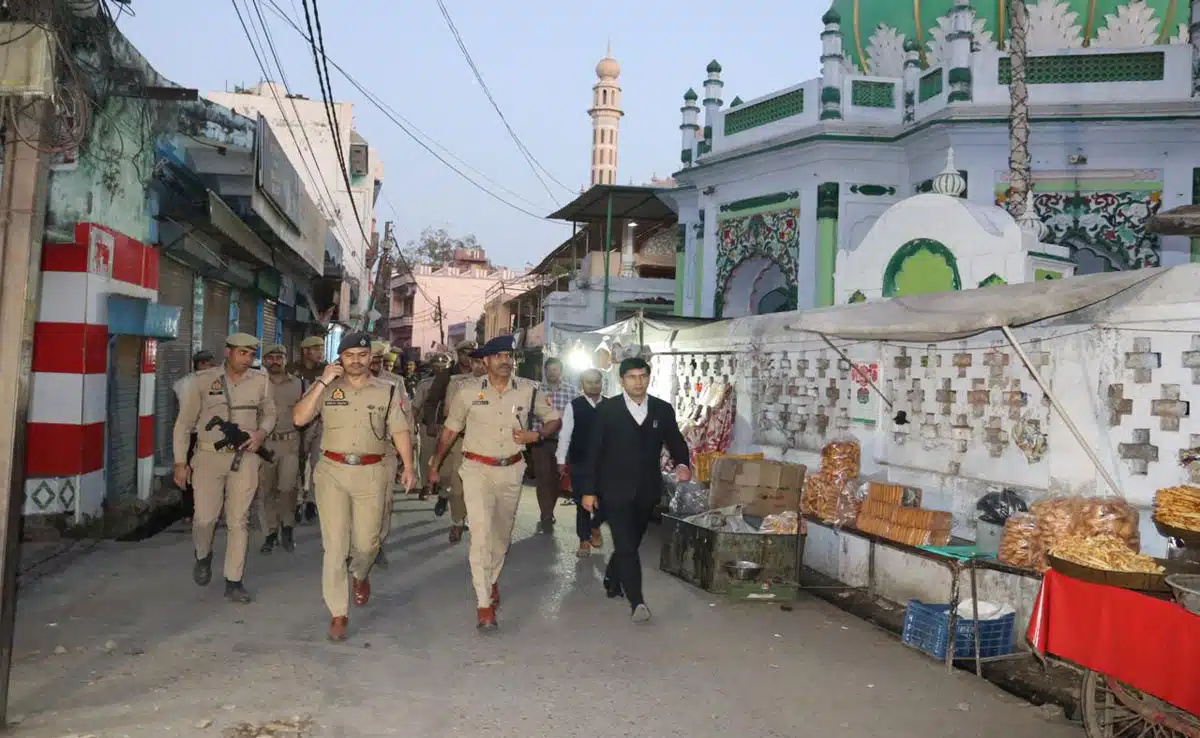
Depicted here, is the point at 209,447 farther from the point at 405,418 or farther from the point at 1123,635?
the point at 1123,635

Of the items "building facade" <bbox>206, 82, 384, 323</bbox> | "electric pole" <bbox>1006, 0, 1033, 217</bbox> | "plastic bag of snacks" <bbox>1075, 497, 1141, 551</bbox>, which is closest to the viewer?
"plastic bag of snacks" <bbox>1075, 497, 1141, 551</bbox>

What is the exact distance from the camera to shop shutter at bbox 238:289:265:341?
17484 mm

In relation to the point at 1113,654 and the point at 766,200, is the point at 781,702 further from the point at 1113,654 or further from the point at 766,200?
the point at 766,200

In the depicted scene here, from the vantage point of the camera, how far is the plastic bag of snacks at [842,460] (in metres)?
9.27

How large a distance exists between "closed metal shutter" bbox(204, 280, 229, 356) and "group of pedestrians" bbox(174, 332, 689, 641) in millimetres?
7443

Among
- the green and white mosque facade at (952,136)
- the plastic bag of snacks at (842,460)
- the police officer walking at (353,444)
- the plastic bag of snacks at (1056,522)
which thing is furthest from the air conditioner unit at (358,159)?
the plastic bag of snacks at (1056,522)

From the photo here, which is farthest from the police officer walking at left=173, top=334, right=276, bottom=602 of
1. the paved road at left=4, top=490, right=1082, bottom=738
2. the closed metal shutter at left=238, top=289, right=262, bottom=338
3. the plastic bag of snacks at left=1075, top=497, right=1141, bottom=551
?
the closed metal shutter at left=238, top=289, right=262, bottom=338

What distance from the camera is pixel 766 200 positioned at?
64.5 feet

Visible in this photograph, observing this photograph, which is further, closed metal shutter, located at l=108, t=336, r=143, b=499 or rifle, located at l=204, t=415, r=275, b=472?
closed metal shutter, located at l=108, t=336, r=143, b=499

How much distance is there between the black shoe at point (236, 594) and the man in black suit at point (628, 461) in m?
2.41

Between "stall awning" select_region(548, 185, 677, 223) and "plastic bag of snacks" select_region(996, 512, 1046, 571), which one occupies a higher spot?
"stall awning" select_region(548, 185, 677, 223)

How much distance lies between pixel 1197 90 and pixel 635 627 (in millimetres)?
13995

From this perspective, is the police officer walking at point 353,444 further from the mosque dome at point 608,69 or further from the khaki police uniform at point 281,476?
the mosque dome at point 608,69

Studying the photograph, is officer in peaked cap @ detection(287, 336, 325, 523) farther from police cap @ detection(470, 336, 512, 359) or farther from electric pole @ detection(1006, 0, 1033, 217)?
electric pole @ detection(1006, 0, 1033, 217)
